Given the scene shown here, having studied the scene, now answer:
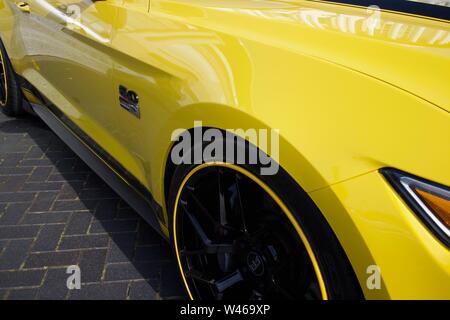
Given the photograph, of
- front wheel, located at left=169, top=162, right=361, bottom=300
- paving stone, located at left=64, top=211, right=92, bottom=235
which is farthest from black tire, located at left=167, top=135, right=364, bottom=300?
paving stone, located at left=64, top=211, right=92, bottom=235

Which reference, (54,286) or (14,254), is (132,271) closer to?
(54,286)

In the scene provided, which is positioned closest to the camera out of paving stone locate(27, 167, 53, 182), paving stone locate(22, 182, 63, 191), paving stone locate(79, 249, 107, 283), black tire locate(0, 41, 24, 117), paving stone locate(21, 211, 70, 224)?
paving stone locate(79, 249, 107, 283)

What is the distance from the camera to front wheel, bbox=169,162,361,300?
1.19 meters

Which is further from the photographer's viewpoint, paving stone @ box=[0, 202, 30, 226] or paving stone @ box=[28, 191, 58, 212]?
paving stone @ box=[28, 191, 58, 212]

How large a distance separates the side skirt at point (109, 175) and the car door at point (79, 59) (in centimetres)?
13

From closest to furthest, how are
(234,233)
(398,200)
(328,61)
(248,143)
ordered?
(398,200) → (328,61) → (248,143) → (234,233)

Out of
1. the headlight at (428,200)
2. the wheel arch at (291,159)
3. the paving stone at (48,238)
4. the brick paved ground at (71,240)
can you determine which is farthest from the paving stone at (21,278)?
the headlight at (428,200)

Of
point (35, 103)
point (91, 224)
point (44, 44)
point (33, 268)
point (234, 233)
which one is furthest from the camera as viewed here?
point (35, 103)

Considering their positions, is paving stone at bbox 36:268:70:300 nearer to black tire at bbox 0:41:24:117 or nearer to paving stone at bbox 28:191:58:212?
paving stone at bbox 28:191:58:212

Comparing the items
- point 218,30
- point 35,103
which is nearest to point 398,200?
point 218,30

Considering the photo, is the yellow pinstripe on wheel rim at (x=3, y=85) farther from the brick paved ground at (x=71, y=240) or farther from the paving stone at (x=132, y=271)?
the paving stone at (x=132, y=271)
